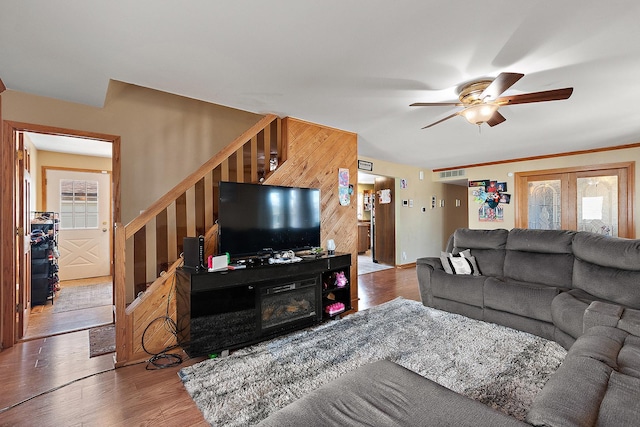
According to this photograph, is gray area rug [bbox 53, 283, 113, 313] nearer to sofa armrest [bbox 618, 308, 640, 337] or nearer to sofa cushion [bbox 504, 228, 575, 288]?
sofa cushion [bbox 504, 228, 575, 288]

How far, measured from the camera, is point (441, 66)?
2281 millimetres

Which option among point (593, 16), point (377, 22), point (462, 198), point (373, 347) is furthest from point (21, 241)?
point (462, 198)

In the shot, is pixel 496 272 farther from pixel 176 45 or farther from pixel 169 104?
pixel 169 104

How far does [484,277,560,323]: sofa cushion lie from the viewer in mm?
2566

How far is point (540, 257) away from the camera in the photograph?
3049mm

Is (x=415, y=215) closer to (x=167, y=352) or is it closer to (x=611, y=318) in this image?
(x=611, y=318)

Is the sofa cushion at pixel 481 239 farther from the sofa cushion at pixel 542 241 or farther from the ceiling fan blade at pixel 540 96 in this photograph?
the ceiling fan blade at pixel 540 96

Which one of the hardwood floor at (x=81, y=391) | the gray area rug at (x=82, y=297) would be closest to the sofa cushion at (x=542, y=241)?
the hardwood floor at (x=81, y=391)

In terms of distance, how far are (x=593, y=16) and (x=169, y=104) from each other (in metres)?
3.94

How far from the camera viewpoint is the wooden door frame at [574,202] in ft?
15.8

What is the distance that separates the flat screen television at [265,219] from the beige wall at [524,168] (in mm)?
4665

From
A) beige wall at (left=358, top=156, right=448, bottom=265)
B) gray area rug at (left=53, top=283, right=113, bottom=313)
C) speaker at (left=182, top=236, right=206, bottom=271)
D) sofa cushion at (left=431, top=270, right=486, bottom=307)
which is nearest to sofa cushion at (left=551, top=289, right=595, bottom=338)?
sofa cushion at (left=431, top=270, right=486, bottom=307)

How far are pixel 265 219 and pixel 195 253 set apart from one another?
733mm

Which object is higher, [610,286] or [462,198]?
[462,198]
